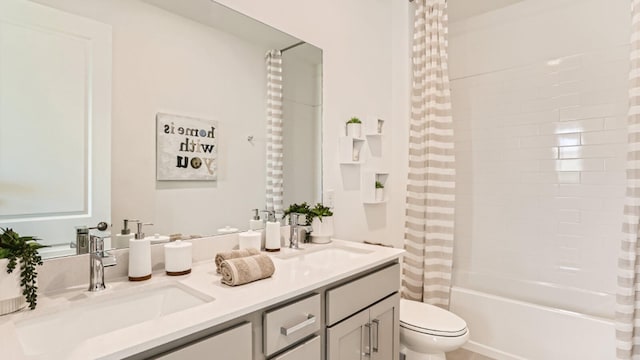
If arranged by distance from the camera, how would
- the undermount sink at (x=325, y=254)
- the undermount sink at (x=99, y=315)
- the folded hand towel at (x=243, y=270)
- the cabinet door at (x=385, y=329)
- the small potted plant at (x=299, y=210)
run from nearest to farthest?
the undermount sink at (x=99, y=315)
the folded hand towel at (x=243, y=270)
the cabinet door at (x=385, y=329)
the undermount sink at (x=325, y=254)
the small potted plant at (x=299, y=210)

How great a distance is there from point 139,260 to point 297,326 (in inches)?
23.5

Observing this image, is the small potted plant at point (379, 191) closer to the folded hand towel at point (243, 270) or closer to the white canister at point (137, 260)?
the folded hand towel at point (243, 270)

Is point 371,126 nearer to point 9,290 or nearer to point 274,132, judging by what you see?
point 274,132

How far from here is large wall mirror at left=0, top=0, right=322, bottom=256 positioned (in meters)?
0.98

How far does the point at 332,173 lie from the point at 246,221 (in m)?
0.70

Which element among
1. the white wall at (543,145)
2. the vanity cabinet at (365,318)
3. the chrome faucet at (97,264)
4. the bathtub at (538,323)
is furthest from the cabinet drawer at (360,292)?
the white wall at (543,145)

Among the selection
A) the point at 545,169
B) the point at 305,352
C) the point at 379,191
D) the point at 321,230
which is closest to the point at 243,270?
the point at 305,352

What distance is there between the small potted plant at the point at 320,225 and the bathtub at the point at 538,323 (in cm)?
131

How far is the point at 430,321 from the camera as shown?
5.90 ft

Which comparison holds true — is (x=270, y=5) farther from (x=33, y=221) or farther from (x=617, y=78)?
(x=617, y=78)

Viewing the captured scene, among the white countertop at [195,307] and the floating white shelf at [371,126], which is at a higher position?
the floating white shelf at [371,126]

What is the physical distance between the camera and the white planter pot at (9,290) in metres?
0.83

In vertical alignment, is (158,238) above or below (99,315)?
above

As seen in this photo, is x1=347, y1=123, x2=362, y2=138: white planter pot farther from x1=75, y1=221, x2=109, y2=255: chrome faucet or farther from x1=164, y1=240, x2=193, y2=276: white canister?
x1=75, y1=221, x2=109, y2=255: chrome faucet
